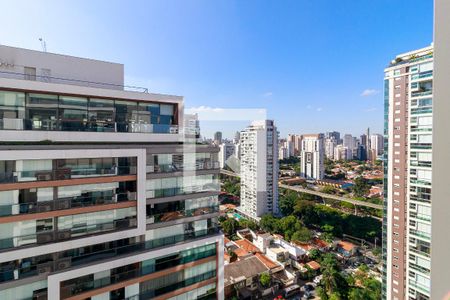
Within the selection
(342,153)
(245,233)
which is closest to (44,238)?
(245,233)

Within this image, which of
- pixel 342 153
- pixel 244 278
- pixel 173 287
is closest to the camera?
pixel 173 287

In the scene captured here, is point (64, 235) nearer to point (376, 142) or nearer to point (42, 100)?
point (42, 100)

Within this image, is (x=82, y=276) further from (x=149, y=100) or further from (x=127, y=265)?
(x=149, y=100)

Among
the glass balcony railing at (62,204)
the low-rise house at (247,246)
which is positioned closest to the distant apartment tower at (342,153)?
the low-rise house at (247,246)

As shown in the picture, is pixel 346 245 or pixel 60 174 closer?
pixel 60 174

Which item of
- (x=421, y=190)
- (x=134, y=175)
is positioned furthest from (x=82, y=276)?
(x=421, y=190)
